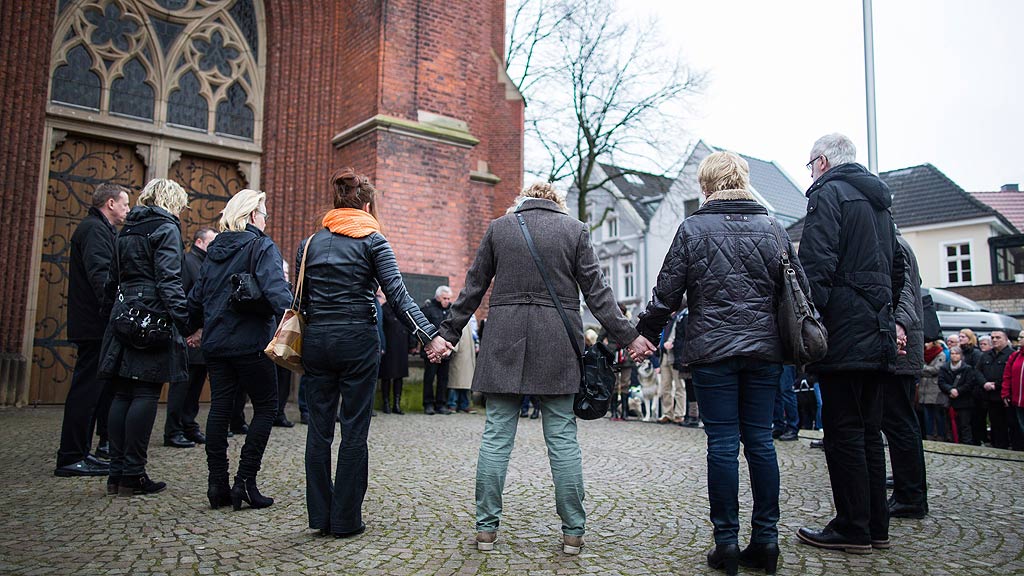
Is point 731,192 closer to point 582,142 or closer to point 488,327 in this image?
point 488,327

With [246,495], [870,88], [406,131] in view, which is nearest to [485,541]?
[246,495]

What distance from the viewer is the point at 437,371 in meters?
11.4

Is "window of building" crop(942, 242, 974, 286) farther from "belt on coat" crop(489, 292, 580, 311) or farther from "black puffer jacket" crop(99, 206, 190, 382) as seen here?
"black puffer jacket" crop(99, 206, 190, 382)

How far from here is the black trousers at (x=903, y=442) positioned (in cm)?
470

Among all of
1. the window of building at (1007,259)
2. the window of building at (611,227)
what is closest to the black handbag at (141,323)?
the window of building at (1007,259)

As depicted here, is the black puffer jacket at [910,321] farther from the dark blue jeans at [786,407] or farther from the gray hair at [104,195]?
the gray hair at [104,195]

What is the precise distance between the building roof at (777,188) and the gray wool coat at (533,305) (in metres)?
36.3

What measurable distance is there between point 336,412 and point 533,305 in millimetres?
1215

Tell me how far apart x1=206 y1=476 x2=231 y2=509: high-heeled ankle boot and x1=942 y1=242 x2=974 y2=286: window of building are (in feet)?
113

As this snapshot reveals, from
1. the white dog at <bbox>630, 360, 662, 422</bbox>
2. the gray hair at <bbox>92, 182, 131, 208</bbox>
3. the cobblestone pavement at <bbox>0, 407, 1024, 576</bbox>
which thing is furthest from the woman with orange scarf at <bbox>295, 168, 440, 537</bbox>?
the white dog at <bbox>630, 360, 662, 422</bbox>

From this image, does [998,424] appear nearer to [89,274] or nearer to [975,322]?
[89,274]

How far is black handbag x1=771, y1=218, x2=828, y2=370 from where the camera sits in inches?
141

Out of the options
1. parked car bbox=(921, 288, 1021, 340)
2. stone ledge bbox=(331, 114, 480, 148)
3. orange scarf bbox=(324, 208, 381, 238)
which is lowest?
orange scarf bbox=(324, 208, 381, 238)

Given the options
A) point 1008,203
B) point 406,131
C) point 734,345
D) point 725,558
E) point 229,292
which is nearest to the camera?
point 725,558
